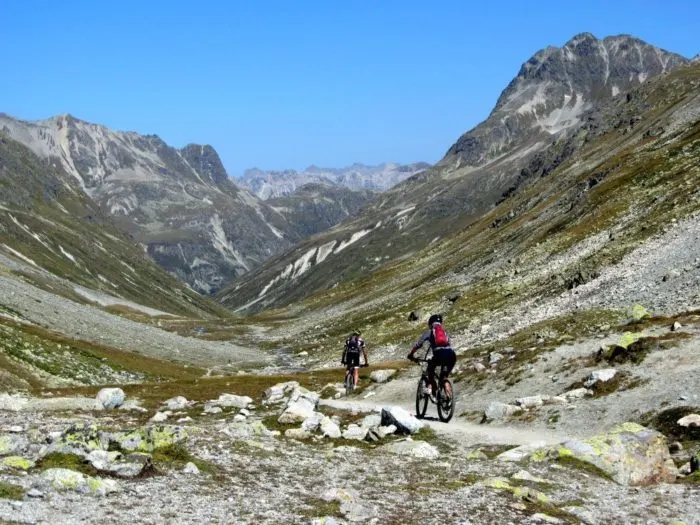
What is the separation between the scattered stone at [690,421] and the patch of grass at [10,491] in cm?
1859

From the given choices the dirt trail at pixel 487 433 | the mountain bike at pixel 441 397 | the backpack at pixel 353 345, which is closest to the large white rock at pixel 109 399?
the dirt trail at pixel 487 433

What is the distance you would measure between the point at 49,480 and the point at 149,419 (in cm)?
1653

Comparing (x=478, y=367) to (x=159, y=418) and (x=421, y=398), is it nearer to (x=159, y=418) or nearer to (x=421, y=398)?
(x=421, y=398)

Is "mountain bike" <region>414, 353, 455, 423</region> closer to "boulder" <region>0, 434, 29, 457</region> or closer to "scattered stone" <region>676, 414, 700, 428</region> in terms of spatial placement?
"scattered stone" <region>676, 414, 700, 428</region>

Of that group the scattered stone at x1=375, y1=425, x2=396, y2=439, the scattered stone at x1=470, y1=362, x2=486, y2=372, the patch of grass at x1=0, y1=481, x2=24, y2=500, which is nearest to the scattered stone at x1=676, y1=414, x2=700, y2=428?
the scattered stone at x1=375, y1=425, x2=396, y2=439

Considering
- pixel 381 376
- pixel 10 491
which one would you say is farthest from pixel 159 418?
pixel 381 376

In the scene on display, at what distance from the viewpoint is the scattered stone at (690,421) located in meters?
21.3

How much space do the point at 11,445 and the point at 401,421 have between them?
1303 cm

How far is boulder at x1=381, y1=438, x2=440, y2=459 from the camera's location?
20734mm

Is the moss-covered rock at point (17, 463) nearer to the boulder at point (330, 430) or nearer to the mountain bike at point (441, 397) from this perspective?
the boulder at point (330, 430)

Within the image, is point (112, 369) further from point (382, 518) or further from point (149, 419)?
point (382, 518)

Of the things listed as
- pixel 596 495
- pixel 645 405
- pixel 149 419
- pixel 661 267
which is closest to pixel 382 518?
pixel 596 495

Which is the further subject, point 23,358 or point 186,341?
point 186,341

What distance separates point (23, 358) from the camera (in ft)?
179
